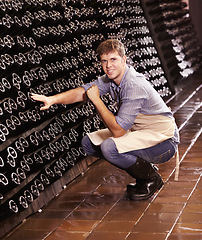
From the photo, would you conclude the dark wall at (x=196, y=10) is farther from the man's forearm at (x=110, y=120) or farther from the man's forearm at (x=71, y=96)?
the man's forearm at (x=110, y=120)

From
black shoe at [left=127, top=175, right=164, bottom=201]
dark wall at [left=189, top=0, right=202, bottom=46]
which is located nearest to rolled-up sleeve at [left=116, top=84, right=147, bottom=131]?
black shoe at [left=127, top=175, right=164, bottom=201]

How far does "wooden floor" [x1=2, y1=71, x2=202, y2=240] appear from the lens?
3.56m

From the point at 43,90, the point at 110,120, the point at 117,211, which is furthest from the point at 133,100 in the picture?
the point at 43,90

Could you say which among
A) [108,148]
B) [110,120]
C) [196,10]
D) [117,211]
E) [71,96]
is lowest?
[117,211]

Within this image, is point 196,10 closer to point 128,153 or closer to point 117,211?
point 128,153

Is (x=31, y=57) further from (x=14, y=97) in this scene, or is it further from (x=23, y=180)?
(x=23, y=180)

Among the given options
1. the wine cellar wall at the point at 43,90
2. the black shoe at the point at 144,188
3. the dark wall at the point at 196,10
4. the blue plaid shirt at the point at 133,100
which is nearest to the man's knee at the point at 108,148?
the blue plaid shirt at the point at 133,100

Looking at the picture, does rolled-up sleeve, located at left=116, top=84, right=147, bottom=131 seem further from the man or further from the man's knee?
the man's knee

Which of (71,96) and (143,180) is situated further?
(71,96)

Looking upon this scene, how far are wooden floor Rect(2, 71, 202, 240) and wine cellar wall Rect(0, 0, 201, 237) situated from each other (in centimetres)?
18

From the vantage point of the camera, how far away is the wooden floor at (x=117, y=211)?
3.56 metres

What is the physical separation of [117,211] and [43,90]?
1.46m

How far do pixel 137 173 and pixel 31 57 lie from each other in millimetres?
1521

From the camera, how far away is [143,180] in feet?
13.9
